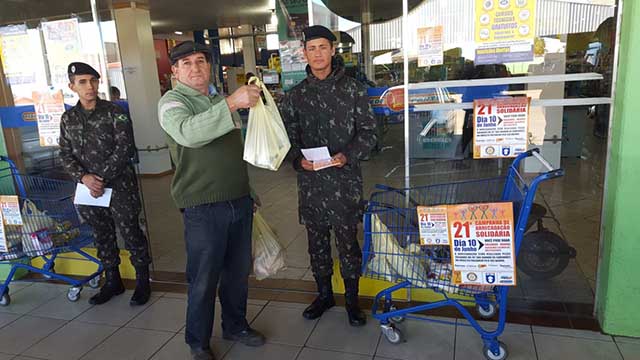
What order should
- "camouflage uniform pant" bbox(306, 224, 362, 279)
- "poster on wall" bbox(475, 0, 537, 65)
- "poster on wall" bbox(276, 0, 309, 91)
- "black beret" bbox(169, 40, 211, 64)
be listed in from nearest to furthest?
"black beret" bbox(169, 40, 211, 64) → "poster on wall" bbox(475, 0, 537, 65) → "camouflage uniform pant" bbox(306, 224, 362, 279) → "poster on wall" bbox(276, 0, 309, 91)

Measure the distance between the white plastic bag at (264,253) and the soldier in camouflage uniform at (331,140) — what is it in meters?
0.25

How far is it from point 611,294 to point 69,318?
3443mm

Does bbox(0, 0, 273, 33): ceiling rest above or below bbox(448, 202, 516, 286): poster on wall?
above

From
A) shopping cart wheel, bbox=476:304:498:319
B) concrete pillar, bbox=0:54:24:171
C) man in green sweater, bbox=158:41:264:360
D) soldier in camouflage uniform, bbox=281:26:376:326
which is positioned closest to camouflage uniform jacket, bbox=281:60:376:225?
soldier in camouflage uniform, bbox=281:26:376:326

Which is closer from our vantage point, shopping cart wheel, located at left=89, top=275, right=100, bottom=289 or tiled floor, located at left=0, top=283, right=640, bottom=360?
tiled floor, located at left=0, top=283, right=640, bottom=360

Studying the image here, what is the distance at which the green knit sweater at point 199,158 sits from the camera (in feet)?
7.09

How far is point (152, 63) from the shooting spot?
7.28 m

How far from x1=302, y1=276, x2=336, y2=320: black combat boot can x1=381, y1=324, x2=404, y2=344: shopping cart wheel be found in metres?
0.49

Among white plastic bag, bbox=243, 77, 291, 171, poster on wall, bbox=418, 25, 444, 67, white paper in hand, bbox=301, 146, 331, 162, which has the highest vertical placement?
poster on wall, bbox=418, 25, 444, 67

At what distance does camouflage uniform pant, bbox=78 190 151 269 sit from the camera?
315 cm

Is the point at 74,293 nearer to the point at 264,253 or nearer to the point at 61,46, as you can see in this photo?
the point at 264,253

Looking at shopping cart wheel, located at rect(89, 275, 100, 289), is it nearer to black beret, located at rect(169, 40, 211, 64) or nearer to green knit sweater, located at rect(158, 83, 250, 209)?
green knit sweater, located at rect(158, 83, 250, 209)

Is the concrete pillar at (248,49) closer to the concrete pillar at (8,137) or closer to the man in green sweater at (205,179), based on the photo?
the concrete pillar at (8,137)

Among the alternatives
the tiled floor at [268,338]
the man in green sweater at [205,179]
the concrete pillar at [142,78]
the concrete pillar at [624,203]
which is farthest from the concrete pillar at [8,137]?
the concrete pillar at [624,203]
